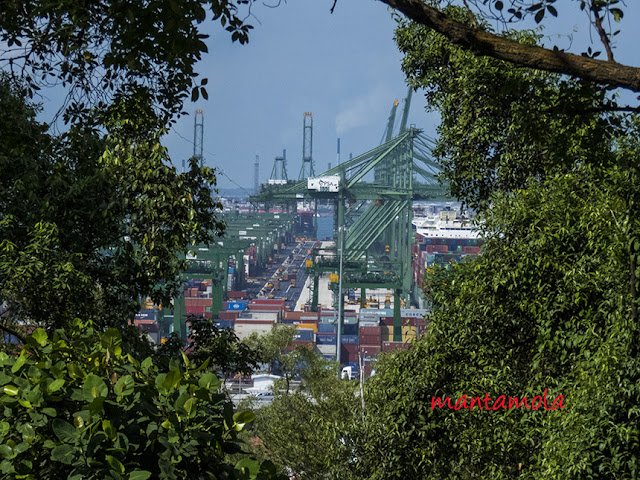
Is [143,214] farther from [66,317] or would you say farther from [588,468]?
[588,468]

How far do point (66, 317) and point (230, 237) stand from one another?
4264 cm

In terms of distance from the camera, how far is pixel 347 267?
3419 cm

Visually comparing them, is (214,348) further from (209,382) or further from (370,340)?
(370,340)

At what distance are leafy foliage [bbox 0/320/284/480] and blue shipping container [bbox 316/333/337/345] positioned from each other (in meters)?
32.9

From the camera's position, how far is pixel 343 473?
3.12 metres

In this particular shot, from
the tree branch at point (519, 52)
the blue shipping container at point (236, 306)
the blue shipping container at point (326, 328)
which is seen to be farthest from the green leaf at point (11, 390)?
the blue shipping container at point (236, 306)

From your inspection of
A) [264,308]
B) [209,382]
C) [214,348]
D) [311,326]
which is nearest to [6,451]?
[209,382]

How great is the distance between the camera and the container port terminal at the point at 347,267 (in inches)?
1235

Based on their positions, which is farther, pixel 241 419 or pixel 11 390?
pixel 241 419

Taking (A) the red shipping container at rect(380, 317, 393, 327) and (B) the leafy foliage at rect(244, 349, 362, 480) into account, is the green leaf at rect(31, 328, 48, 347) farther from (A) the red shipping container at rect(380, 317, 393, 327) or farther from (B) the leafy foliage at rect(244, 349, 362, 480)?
(A) the red shipping container at rect(380, 317, 393, 327)

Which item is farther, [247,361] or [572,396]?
[247,361]

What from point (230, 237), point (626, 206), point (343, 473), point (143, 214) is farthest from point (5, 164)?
point (230, 237)

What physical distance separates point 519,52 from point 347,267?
32.8m

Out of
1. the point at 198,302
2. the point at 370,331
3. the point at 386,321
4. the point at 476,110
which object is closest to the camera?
the point at 476,110
